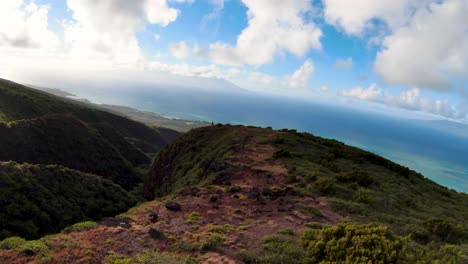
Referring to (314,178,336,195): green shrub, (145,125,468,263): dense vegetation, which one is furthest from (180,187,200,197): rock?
(314,178,336,195): green shrub

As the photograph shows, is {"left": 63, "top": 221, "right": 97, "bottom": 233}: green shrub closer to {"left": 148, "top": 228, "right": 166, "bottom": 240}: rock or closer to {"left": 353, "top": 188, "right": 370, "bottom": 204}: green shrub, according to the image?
{"left": 148, "top": 228, "right": 166, "bottom": 240}: rock

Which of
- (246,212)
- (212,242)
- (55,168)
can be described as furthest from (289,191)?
(55,168)

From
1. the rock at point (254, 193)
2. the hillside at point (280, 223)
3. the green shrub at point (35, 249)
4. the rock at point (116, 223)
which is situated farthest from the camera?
the rock at point (254, 193)

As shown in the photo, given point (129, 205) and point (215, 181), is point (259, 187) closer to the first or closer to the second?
point (215, 181)

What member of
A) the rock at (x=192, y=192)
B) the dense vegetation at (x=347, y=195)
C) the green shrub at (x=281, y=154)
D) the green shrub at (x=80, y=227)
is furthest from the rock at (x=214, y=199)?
the green shrub at (x=281, y=154)

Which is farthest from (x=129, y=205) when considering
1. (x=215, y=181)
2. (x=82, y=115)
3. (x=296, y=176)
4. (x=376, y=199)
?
(x=82, y=115)

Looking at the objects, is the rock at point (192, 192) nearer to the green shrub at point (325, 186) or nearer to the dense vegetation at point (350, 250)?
the green shrub at point (325, 186)
